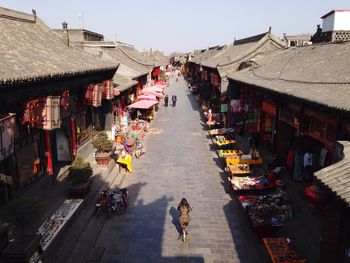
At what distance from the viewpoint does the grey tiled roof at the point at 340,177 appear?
17.8 ft

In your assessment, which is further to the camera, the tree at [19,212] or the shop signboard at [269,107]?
the shop signboard at [269,107]

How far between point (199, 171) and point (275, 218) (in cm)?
629

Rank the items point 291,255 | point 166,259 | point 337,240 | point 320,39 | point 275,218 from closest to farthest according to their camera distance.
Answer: point 337,240
point 291,255
point 166,259
point 275,218
point 320,39

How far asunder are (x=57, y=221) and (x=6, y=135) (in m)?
3.03

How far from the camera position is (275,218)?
9750 millimetres

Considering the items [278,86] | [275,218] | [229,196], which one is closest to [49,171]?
[229,196]

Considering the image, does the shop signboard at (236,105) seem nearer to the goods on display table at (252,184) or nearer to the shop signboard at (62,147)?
the goods on display table at (252,184)

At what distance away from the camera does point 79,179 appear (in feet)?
39.3

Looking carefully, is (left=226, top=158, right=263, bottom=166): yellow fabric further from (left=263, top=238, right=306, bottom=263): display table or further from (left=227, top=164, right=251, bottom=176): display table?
(left=263, top=238, right=306, bottom=263): display table

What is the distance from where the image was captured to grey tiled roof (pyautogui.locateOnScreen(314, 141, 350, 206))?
5.42m

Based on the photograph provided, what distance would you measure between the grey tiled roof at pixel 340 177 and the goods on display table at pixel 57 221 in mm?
6988

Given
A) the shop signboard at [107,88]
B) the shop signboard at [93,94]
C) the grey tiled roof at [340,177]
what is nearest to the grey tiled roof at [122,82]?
the shop signboard at [107,88]

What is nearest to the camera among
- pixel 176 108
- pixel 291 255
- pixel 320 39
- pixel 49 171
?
pixel 291 255

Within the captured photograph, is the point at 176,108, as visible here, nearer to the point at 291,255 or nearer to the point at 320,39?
the point at 320,39
